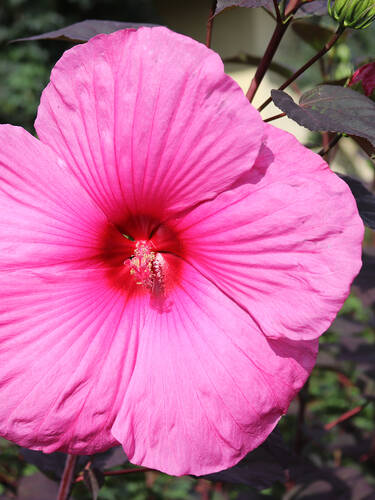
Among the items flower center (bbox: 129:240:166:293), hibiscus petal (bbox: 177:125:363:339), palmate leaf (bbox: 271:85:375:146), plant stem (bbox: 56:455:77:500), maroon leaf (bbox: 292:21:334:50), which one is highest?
maroon leaf (bbox: 292:21:334:50)

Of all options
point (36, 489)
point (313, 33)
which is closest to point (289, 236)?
point (313, 33)

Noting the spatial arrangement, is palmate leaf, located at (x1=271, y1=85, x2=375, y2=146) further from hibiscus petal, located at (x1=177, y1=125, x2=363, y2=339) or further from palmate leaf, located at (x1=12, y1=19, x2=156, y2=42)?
palmate leaf, located at (x1=12, y1=19, x2=156, y2=42)

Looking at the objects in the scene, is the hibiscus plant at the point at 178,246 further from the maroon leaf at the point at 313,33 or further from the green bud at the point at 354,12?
the maroon leaf at the point at 313,33

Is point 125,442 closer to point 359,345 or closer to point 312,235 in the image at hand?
point 312,235

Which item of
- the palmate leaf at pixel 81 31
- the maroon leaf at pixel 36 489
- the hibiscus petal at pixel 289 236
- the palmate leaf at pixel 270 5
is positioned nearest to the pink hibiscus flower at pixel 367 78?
the palmate leaf at pixel 270 5

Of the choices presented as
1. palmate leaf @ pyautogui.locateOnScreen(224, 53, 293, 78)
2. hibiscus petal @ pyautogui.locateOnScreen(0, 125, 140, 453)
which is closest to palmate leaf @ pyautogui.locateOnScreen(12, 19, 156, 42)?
hibiscus petal @ pyautogui.locateOnScreen(0, 125, 140, 453)
